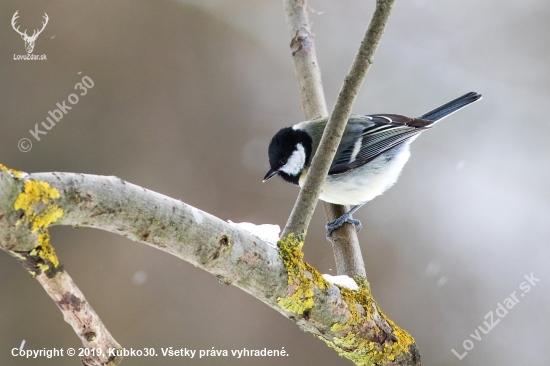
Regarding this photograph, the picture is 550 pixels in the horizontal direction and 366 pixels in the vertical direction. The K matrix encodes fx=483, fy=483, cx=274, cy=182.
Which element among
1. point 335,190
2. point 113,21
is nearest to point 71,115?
point 113,21

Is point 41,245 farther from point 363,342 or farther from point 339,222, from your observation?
point 339,222

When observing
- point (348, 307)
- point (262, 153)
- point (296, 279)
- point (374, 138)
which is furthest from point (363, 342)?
point (262, 153)

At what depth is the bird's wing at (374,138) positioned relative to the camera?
6.19 feet

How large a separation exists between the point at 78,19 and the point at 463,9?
2347 millimetres

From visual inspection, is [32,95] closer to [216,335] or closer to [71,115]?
[71,115]

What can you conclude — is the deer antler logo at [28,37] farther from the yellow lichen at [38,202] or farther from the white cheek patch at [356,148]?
the yellow lichen at [38,202]

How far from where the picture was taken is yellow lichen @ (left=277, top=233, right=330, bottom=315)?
0.97m

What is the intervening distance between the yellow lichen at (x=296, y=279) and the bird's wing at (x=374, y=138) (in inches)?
34.9

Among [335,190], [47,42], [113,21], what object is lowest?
[335,190]

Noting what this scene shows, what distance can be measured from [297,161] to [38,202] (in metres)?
1.30

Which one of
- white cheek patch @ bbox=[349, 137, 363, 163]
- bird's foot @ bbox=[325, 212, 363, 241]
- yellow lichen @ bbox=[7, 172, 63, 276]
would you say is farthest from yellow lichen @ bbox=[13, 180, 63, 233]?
white cheek patch @ bbox=[349, 137, 363, 163]

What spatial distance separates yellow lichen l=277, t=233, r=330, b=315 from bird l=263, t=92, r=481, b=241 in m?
0.74

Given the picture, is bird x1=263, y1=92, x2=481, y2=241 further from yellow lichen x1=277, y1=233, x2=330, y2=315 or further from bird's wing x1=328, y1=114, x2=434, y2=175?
yellow lichen x1=277, y1=233, x2=330, y2=315

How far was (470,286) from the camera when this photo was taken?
261cm
